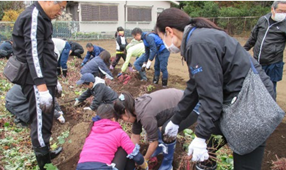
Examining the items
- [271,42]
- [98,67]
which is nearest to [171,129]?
[271,42]

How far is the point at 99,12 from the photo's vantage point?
18.6 m

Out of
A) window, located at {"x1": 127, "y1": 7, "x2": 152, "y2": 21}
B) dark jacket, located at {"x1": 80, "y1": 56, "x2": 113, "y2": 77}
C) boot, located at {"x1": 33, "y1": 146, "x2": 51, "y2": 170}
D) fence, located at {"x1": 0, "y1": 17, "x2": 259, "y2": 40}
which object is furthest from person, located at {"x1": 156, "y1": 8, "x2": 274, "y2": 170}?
window, located at {"x1": 127, "y1": 7, "x2": 152, "y2": 21}

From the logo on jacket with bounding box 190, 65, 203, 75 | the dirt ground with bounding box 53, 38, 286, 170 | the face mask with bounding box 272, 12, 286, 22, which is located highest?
the face mask with bounding box 272, 12, 286, 22

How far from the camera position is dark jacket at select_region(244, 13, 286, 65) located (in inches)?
130

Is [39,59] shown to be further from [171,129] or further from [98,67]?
[98,67]

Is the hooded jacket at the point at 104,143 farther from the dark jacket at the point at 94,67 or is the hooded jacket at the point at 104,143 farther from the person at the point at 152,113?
the dark jacket at the point at 94,67

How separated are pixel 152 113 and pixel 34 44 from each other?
130 centimetres

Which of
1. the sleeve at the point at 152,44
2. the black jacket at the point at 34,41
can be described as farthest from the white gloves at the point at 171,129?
the sleeve at the point at 152,44

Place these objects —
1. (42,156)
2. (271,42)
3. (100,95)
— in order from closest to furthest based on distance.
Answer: (42,156), (271,42), (100,95)

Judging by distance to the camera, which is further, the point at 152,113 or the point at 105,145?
the point at 152,113

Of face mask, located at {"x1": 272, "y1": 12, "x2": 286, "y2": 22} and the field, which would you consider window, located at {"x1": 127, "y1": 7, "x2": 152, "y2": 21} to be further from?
face mask, located at {"x1": 272, "y1": 12, "x2": 286, "y2": 22}

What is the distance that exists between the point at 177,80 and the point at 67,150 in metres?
4.35

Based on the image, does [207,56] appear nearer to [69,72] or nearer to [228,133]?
[228,133]

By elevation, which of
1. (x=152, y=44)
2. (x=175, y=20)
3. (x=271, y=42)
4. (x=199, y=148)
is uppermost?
(x=175, y=20)
